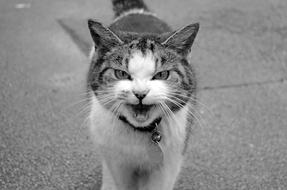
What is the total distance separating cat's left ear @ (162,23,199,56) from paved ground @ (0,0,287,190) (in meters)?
1.01

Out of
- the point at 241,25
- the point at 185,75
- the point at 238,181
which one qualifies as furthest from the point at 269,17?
the point at 185,75

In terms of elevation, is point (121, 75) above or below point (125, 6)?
below

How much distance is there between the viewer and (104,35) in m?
2.11

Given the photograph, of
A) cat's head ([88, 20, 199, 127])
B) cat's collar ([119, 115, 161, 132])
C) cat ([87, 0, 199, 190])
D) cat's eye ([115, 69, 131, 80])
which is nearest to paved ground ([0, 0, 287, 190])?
cat ([87, 0, 199, 190])

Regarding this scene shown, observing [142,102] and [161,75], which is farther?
[161,75]

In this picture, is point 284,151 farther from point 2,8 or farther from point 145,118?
point 2,8

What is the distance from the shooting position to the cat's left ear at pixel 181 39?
210cm

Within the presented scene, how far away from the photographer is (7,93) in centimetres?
355

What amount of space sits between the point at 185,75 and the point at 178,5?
146 inches

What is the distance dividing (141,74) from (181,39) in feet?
1.14

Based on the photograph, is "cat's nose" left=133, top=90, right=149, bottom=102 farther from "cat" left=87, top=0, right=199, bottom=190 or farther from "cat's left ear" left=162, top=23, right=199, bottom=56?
"cat's left ear" left=162, top=23, right=199, bottom=56

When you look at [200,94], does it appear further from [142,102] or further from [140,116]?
[142,102]

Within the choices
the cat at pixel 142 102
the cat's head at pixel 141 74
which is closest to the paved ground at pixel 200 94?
the cat at pixel 142 102

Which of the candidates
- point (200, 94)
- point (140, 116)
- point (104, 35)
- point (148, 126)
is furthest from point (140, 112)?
point (200, 94)
